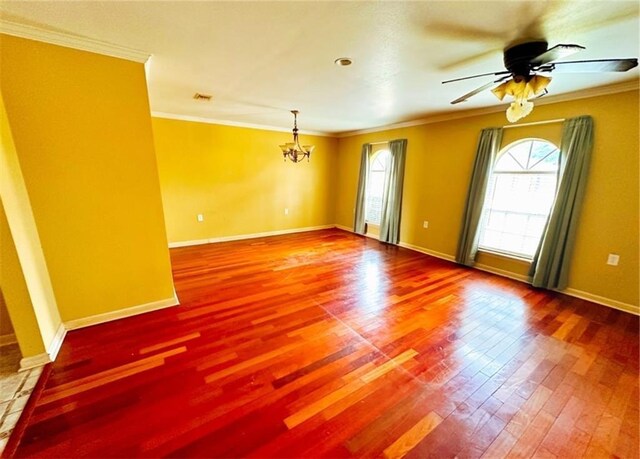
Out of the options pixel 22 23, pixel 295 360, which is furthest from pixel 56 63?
pixel 295 360

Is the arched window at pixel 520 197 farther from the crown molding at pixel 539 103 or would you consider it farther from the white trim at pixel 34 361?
the white trim at pixel 34 361

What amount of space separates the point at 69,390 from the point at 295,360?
4.83ft

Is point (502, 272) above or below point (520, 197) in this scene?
below

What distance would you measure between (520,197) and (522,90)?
2.28 meters

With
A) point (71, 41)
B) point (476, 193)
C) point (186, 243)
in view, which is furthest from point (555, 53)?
point (186, 243)

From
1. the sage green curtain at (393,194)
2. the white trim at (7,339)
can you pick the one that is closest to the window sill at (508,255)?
the sage green curtain at (393,194)

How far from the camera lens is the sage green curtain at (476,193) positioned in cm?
367

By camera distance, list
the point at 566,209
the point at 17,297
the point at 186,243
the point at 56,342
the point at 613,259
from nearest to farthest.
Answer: the point at 17,297 < the point at 56,342 < the point at 613,259 < the point at 566,209 < the point at 186,243

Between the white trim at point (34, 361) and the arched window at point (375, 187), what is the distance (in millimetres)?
5250

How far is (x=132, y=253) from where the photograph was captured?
242 centimetres

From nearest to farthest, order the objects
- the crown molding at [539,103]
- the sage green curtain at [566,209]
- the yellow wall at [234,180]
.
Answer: the crown molding at [539,103]
the sage green curtain at [566,209]
the yellow wall at [234,180]

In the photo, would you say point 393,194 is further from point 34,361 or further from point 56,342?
point 34,361

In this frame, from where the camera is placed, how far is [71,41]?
1907 mm

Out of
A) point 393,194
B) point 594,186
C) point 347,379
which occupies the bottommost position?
point 347,379
